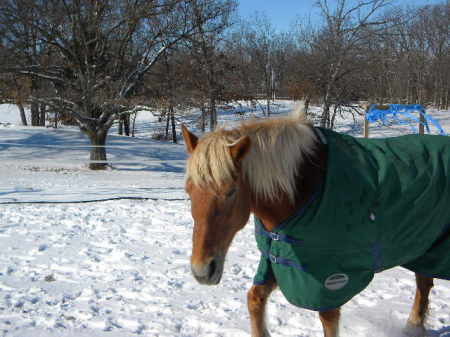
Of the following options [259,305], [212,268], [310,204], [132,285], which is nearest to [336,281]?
[310,204]

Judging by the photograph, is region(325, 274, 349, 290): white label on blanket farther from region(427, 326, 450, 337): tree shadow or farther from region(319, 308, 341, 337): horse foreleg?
region(427, 326, 450, 337): tree shadow

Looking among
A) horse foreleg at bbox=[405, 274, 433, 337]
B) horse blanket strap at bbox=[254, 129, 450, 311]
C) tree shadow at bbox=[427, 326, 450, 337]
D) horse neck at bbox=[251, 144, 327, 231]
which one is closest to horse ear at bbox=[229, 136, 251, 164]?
horse neck at bbox=[251, 144, 327, 231]

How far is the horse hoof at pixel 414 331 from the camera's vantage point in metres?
2.68

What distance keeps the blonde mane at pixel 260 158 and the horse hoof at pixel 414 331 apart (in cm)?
159

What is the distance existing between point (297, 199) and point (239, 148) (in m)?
0.46

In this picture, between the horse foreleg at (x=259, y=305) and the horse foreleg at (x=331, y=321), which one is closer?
the horse foreleg at (x=331, y=321)

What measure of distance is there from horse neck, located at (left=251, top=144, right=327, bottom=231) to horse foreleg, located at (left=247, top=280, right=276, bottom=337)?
1.71 ft

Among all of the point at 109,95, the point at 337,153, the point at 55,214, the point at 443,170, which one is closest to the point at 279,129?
the point at 337,153

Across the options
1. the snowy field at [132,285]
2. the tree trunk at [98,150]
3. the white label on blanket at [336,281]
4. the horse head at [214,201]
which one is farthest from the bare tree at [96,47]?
the white label on blanket at [336,281]

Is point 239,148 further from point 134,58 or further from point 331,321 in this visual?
point 134,58

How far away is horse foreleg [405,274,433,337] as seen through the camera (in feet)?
8.84

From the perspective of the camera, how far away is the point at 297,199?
199 centimetres

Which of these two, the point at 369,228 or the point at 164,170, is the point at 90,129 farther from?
the point at 369,228

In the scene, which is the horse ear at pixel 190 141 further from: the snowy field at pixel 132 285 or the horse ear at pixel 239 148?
the snowy field at pixel 132 285
